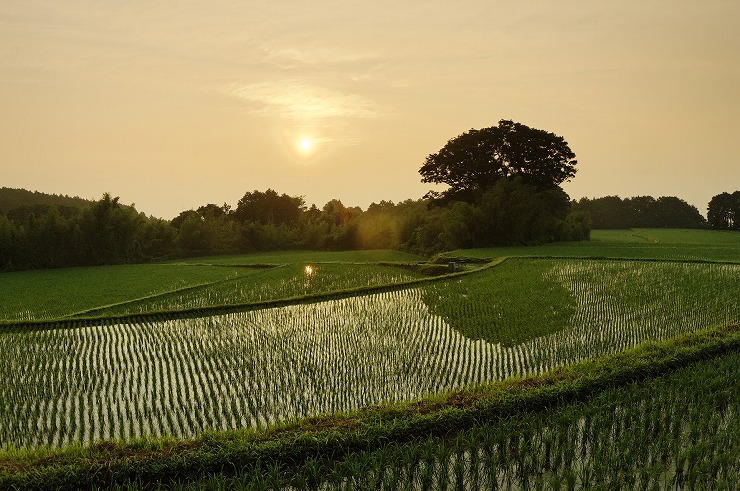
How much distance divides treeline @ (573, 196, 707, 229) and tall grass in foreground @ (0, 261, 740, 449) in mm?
62679

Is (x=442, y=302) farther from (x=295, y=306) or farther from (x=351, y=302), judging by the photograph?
(x=295, y=306)

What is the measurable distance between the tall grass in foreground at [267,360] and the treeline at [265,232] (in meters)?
22.2

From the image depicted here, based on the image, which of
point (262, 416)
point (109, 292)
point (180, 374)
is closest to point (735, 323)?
point (262, 416)

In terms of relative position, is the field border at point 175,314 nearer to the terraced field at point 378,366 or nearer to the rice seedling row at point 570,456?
the terraced field at point 378,366

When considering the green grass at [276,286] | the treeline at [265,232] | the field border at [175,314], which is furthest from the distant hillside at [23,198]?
the field border at [175,314]

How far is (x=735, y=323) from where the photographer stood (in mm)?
10727

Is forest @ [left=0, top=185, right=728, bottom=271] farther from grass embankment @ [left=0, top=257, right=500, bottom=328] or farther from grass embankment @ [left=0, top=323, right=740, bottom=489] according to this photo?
grass embankment @ [left=0, top=323, right=740, bottom=489]

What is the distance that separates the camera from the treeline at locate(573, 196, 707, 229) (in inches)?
2813

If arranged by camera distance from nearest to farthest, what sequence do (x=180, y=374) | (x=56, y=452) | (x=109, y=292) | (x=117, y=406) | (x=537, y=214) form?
(x=56, y=452), (x=117, y=406), (x=180, y=374), (x=109, y=292), (x=537, y=214)

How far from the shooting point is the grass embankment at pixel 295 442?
17.6ft

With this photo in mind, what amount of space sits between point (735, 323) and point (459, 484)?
28.1 feet

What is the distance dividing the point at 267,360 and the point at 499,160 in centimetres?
3418

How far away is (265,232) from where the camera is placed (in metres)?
52.7

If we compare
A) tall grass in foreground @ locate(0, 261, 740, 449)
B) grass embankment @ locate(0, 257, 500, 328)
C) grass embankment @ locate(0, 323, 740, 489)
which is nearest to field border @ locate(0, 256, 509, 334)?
grass embankment @ locate(0, 257, 500, 328)
